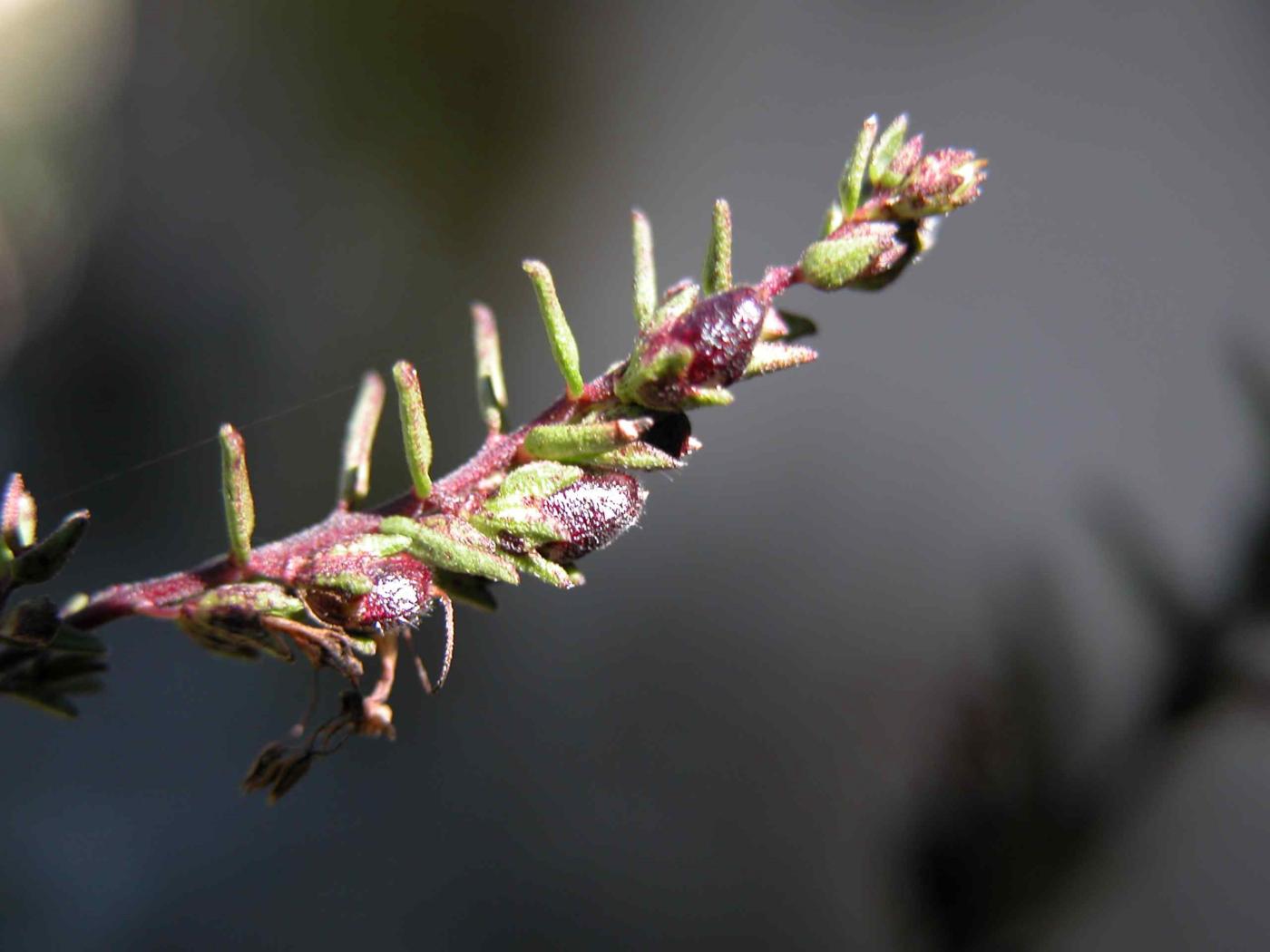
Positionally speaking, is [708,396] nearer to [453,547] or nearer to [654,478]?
[453,547]

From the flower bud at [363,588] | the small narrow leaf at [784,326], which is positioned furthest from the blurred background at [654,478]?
the flower bud at [363,588]

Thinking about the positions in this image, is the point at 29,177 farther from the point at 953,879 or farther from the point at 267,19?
the point at 953,879

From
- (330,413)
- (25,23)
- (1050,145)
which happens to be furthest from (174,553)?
(1050,145)

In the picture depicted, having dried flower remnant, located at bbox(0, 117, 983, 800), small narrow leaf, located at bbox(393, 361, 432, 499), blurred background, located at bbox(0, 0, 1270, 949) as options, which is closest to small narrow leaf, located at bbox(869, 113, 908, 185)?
dried flower remnant, located at bbox(0, 117, 983, 800)

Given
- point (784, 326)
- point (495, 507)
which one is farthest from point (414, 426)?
point (784, 326)

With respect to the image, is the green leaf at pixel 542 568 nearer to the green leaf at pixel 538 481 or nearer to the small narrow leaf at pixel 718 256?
the green leaf at pixel 538 481

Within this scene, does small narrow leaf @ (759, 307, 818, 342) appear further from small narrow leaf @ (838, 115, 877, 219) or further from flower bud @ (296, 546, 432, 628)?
flower bud @ (296, 546, 432, 628)

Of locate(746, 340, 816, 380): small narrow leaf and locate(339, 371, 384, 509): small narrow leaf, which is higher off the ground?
locate(746, 340, 816, 380): small narrow leaf
